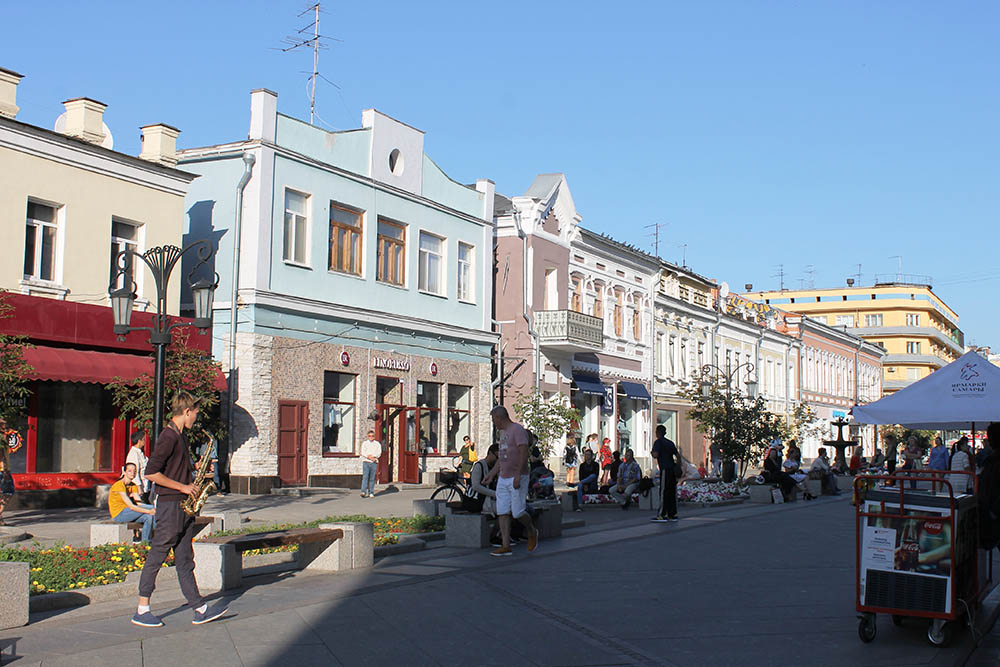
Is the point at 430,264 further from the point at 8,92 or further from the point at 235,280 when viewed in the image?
the point at 8,92

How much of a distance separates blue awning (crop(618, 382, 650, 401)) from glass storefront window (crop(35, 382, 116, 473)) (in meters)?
23.9

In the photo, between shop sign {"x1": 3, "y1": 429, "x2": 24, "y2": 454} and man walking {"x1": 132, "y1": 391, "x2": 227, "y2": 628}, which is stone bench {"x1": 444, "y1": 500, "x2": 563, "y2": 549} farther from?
shop sign {"x1": 3, "y1": 429, "x2": 24, "y2": 454}

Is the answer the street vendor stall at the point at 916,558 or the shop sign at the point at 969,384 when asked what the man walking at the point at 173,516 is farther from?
the shop sign at the point at 969,384

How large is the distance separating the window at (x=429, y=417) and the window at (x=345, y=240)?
13.9 feet

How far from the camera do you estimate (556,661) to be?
298 inches

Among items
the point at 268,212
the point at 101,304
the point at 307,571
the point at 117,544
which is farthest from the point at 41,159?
the point at 307,571

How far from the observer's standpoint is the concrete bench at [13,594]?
319 inches

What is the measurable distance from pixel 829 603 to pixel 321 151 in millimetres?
20814

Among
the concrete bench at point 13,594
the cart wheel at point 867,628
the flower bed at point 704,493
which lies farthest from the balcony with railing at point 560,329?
the concrete bench at point 13,594

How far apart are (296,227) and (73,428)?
307 inches

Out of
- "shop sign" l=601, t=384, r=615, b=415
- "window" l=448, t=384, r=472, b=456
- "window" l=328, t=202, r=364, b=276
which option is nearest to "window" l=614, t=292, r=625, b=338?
"shop sign" l=601, t=384, r=615, b=415

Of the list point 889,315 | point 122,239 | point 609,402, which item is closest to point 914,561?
point 122,239

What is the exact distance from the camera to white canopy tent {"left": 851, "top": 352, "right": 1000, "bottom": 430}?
11.6 m

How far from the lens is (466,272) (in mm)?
34219
